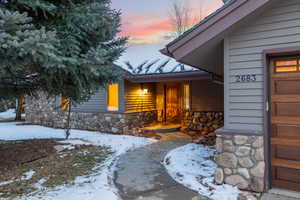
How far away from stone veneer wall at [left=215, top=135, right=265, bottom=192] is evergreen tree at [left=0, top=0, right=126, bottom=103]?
290 cm

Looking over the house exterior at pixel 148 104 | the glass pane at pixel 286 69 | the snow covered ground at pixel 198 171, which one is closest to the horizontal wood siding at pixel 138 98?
the house exterior at pixel 148 104

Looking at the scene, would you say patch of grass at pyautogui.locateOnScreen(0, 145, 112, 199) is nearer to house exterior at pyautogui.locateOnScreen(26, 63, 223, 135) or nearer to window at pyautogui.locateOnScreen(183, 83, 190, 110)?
house exterior at pyautogui.locateOnScreen(26, 63, 223, 135)

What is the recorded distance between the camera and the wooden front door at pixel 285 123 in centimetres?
359

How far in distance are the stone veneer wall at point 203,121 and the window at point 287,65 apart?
686 cm

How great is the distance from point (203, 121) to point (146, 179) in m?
6.83

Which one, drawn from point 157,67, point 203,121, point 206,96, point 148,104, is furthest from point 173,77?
point 148,104

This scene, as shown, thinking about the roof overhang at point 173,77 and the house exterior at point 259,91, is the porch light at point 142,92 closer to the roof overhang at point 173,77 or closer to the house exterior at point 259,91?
the roof overhang at point 173,77

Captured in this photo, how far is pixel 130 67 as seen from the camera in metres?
11.2

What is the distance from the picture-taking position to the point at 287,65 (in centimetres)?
370

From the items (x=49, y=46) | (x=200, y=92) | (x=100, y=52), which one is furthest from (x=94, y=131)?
(x=49, y=46)

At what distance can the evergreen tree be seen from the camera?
3289 mm

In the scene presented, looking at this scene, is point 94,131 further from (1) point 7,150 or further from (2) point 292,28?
(2) point 292,28

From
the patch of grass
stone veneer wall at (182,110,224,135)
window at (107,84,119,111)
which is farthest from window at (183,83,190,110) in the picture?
the patch of grass

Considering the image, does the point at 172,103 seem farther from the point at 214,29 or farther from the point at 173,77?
the point at 214,29
